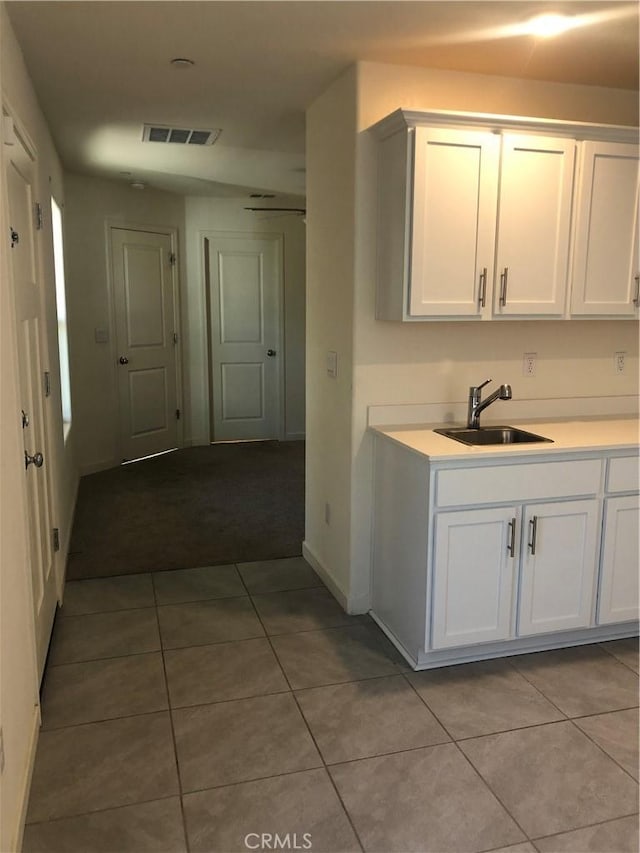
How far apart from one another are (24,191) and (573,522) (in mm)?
2604

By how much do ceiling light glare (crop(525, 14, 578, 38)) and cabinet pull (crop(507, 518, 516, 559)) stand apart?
1810 mm

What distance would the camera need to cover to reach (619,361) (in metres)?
3.54

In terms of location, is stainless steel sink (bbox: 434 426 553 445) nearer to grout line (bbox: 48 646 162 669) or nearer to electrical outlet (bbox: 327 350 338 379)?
electrical outlet (bbox: 327 350 338 379)

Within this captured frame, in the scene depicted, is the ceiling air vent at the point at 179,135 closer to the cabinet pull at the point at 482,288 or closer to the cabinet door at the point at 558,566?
the cabinet pull at the point at 482,288

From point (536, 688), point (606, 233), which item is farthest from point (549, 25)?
→ point (536, 688)

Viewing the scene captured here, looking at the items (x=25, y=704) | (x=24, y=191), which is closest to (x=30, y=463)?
(x=25, y=704)

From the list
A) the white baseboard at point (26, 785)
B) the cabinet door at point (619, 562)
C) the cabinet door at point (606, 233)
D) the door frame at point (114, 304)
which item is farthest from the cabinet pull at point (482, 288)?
the door frame at point (114, 304)

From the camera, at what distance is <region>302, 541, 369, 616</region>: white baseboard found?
327 centimetres

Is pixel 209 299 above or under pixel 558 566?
above

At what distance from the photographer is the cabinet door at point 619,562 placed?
9.50 feet

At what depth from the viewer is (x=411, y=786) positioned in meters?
2.13

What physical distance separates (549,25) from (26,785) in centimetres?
305

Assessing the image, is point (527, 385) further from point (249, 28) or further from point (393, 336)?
point (249, 28)

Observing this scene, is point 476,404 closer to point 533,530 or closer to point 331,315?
point 533,530
